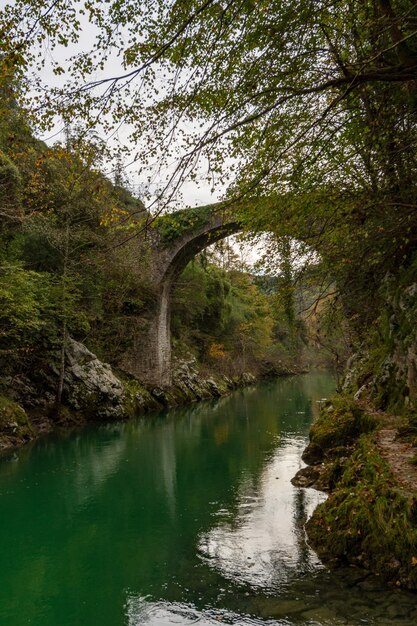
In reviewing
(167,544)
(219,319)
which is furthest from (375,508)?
(219,319)

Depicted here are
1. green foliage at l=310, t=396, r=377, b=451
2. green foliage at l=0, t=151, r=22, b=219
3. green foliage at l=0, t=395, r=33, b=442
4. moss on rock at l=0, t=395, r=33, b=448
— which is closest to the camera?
green foliage at l=310, t=396, r=377, b=451

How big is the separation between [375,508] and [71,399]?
11.6 meters

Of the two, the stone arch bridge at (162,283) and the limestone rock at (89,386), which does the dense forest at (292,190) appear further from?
the stone arch bridge at (162,283)

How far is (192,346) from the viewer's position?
2620 centimetres

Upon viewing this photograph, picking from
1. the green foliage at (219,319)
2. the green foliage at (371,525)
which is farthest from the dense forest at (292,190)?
the green foliage at (219,319)

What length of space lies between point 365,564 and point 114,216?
4.29m

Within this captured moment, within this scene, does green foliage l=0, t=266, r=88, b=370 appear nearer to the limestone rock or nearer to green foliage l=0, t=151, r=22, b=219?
the limestone rock

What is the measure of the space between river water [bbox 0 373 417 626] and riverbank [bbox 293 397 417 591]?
17 centimetres

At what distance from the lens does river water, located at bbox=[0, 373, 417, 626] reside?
3891 millimetres

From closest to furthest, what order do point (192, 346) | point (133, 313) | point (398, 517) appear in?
point (398, 517) < point (133, 313) < point (192, 346)

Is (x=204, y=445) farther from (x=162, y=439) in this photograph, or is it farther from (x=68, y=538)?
(x=68, y=538)

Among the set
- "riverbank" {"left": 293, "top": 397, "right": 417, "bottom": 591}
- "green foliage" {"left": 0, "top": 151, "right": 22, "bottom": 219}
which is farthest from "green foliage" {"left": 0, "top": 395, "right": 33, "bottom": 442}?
"riverbank" {"left": 293, "top": 397, "right": 417, "bottom": 591}

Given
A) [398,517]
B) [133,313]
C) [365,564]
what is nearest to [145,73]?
[398,517]

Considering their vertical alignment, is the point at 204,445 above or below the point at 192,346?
below
